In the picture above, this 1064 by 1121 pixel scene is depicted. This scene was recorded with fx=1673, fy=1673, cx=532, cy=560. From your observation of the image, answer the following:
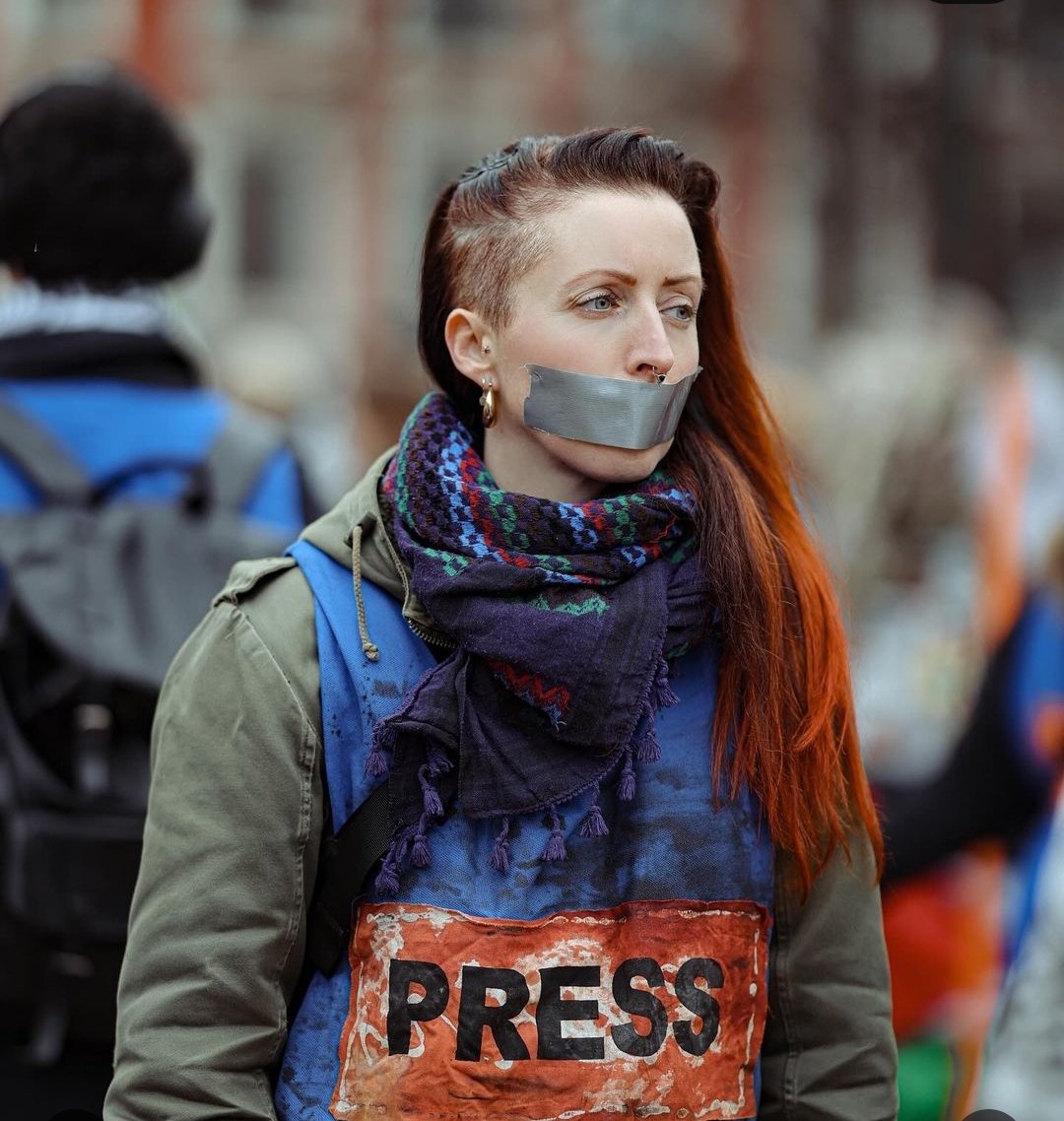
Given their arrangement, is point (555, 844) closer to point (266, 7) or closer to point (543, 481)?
point (543, 481)

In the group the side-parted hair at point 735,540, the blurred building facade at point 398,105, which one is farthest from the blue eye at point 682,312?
the blurred building facade at point 398,105

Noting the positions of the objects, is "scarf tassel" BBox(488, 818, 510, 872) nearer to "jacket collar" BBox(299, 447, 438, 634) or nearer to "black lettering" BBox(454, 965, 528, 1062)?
"black lettering" BBox(454, 965, 528, 1062)

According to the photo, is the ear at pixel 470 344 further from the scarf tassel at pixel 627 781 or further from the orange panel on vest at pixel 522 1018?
the orange panel on vest at pixel 522 1018

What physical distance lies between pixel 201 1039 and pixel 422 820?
0.37 m

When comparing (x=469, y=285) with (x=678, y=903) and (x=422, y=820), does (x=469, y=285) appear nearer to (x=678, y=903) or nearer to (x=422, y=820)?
(x=422, y=820)

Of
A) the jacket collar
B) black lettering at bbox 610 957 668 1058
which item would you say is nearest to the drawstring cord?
the jacket collar

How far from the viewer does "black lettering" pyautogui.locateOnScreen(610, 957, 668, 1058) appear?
2.06m

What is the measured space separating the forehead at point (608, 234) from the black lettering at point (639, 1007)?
34.4 inches

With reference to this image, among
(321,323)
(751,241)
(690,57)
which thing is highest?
(690,57)

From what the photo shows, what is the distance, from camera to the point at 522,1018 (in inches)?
80.0

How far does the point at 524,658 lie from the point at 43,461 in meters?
1.33

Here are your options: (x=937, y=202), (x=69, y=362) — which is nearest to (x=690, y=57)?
(x=937, y=202)

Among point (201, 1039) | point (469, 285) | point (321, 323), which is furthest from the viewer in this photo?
point (321, 323)

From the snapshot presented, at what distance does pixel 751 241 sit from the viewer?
27.1m
